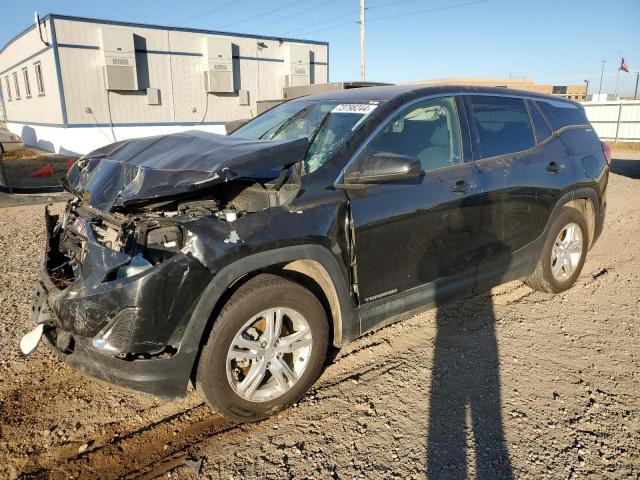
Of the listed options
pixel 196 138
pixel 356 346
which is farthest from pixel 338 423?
pixel 196 138

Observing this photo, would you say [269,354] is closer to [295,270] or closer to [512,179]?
[295,270]

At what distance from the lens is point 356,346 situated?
3732 mm

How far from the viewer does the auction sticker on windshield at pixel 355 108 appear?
10.8ft

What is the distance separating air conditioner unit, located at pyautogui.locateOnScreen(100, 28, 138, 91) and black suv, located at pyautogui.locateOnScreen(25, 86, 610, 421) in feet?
51.2

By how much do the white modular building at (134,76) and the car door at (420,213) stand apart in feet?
55.0

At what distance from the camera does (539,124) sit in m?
4.33

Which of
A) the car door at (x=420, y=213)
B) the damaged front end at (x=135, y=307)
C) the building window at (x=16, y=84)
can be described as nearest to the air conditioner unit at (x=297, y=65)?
the building window at (x=16, y=84)

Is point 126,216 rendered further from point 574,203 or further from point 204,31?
point 204,31

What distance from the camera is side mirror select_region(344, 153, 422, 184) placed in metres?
2.90

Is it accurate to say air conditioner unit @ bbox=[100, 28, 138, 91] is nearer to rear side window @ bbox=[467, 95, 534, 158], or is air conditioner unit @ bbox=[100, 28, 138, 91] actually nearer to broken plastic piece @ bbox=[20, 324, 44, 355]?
rear side window @ bbox=[467, 95, 534, 158]

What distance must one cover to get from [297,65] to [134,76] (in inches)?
304

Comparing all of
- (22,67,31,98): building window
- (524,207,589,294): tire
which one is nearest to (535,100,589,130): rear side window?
(524,207,589,294): tire

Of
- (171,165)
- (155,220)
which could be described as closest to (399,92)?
(171,165)

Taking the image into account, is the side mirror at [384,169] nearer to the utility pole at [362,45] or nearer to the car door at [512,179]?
the car door at [512,179]
